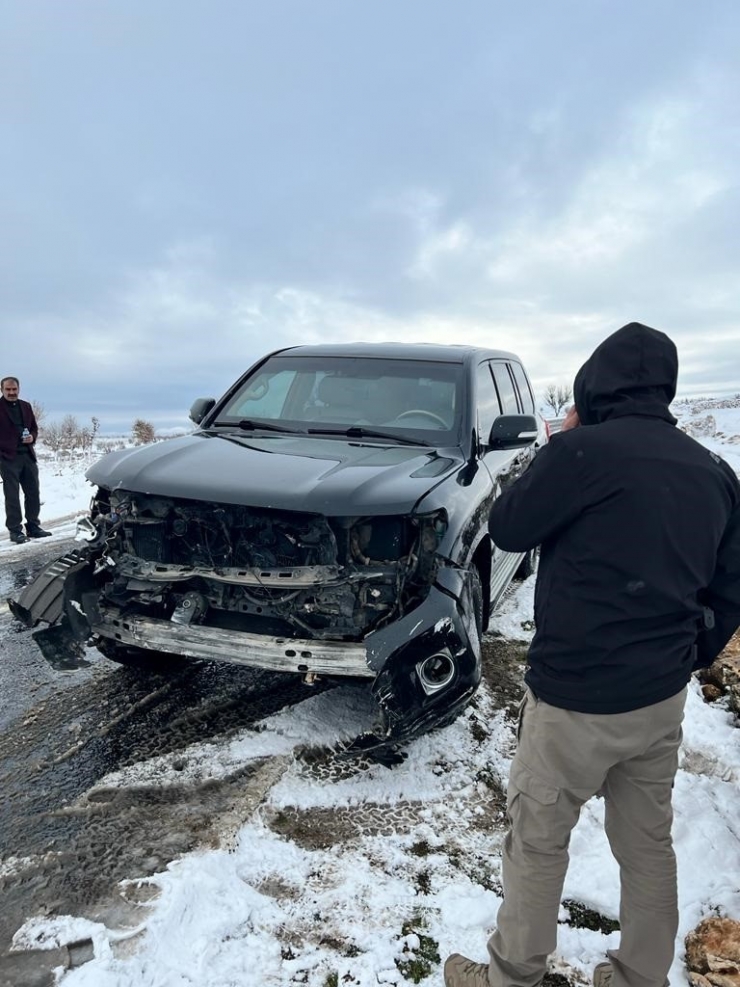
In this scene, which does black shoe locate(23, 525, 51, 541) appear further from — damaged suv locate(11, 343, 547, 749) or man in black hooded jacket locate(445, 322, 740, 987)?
man in black hooded jacket locate(445, 322, 740, 987)

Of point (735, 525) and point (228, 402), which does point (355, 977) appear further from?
point (228, 402)

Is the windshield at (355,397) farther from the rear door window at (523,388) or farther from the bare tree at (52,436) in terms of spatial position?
the bare tree at (52,436)

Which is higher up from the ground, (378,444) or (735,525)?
(378,444)

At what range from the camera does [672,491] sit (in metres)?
1.52

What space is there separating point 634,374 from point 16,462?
7.82 metres

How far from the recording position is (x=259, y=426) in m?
4.00

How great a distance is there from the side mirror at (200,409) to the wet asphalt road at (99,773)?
165 centimetres

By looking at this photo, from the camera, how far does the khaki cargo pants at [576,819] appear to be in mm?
1617

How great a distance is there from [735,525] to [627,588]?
1.33ft

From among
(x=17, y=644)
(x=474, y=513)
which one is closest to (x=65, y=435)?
(x=17, y=644)

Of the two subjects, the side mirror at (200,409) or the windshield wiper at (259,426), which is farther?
the side mirror at (200,409)

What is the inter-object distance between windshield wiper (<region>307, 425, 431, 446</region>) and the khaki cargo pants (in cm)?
208

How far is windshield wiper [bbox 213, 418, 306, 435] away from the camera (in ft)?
12.8

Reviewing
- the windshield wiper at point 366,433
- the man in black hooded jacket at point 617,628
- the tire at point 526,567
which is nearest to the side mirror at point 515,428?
the windshield wiper at point 366,433
